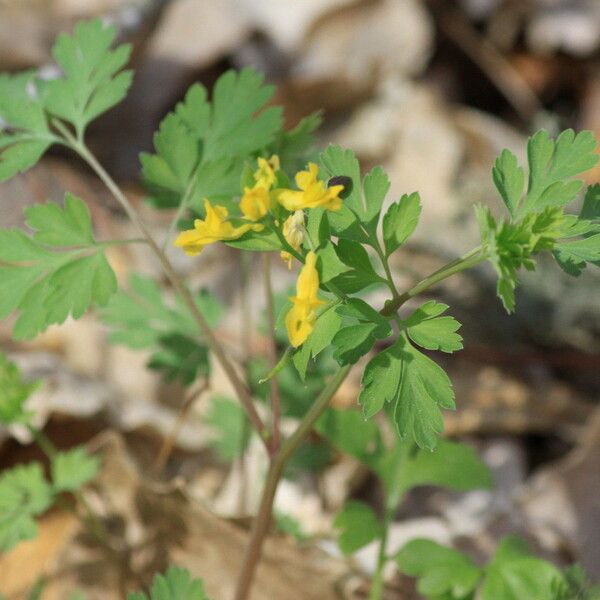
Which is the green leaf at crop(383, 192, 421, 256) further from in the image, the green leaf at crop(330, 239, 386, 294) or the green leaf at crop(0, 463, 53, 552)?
the green leaf at crop(0, 463, 53, 552)

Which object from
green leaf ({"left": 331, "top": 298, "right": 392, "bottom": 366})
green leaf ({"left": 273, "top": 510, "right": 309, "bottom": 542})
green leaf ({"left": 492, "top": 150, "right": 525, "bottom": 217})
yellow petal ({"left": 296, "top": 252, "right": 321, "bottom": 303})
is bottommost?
green leaf ({"left": 273, "top": 510, "right": 309, "bottom": 542})

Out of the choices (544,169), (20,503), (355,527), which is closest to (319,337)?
(544,169)

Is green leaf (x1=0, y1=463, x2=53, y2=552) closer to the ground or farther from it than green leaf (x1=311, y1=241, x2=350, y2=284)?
closer to the ground

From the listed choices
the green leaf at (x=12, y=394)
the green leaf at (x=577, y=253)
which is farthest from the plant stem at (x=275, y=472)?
the green leaf at (x=12, y=394)

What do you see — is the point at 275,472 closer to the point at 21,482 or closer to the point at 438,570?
the point at 438,570

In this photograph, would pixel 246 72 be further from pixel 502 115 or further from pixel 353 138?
pixel 502 115

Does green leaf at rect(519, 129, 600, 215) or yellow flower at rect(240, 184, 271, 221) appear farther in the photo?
green leaf at rect(519, 129, 600, 215)

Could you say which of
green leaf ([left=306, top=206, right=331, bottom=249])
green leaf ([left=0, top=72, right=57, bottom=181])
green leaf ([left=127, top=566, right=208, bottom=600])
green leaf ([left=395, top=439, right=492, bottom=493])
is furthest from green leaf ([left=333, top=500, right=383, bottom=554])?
green leaf ([left=0, top=72, right=57, bottom=181])

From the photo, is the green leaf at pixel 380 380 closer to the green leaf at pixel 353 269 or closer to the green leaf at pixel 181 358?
the green leaf at pixel 353 269
